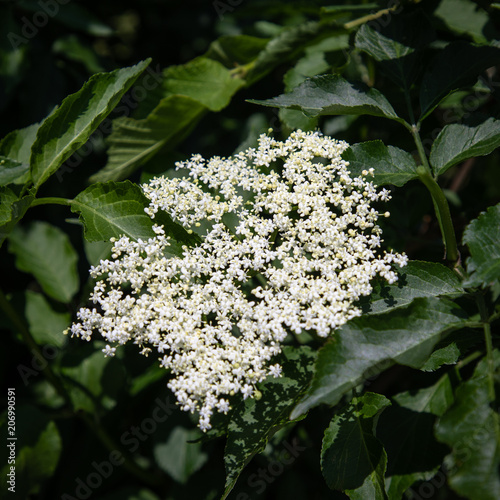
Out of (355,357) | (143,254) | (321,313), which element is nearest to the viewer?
(355,357)

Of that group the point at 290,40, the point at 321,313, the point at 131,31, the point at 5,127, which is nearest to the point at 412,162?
the point at 321,313

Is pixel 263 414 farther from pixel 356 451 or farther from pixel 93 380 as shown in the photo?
pixel 93 380

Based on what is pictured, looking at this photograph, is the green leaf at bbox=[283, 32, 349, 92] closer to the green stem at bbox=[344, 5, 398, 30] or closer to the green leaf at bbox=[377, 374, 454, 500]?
the green stem at bbox=[344, 5, 398, 30]

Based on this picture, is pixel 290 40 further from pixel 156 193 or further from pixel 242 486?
pixel 242 486

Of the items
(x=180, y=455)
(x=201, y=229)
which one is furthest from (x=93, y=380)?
(x=201, y=229)

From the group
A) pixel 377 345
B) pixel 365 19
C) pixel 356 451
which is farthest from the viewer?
pixel 365 19
